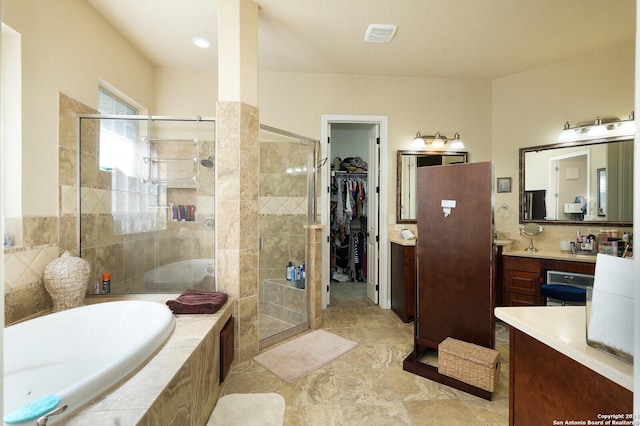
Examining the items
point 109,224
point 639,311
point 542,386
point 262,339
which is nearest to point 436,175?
point 542,386

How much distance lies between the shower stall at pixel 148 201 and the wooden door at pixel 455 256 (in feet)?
5.77

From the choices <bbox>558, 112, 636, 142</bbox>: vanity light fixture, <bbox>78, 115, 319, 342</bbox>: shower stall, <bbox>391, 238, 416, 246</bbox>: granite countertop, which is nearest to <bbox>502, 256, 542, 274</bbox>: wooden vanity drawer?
<bbox>391, 238, 416, 246</bbox>: granite countertop

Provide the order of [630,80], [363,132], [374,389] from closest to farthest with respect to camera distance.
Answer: [374,389] < [630,80] < [363,132]

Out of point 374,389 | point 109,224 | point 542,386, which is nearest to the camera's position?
point 542,386

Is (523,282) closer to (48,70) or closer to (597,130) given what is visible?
(597,130)

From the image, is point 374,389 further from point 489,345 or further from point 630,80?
point 630,80

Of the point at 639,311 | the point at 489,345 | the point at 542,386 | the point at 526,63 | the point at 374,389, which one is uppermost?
the point at 526,63

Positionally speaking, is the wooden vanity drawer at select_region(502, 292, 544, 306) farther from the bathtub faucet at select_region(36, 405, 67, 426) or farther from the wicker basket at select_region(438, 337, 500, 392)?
the bathtub faucet at select_region(36, 405, 67, 426)

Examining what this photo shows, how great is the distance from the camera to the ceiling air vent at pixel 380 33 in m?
2.70

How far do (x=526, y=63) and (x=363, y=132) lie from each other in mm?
2453

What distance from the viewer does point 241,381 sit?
2.19 meters

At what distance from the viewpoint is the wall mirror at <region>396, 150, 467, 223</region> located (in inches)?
146

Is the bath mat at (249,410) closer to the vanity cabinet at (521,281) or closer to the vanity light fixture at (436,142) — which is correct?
the vanity cabinet at (521,281)

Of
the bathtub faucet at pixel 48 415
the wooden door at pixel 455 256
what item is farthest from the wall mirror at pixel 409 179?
the bathtub faucet at pixel 48 415
